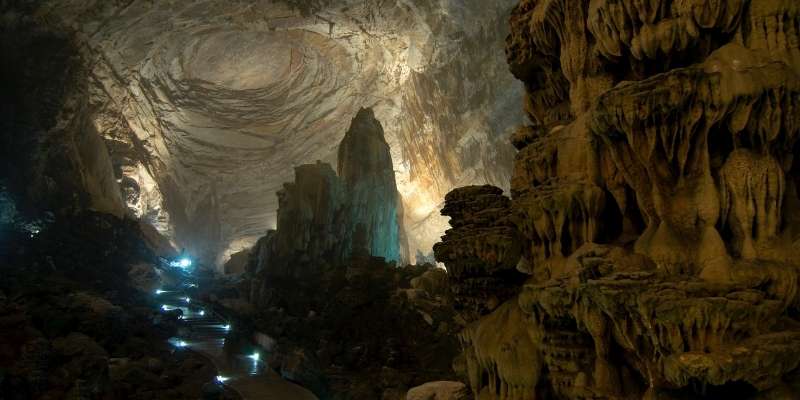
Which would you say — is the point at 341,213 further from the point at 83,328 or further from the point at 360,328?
the point at 83,328

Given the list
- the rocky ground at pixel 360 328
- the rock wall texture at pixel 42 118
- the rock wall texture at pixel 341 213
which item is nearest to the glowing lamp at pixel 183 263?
the rock wall texture at pixel 42 118

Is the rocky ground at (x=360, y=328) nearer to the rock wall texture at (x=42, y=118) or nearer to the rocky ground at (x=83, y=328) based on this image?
the rocky ground at (x=83, y=328)

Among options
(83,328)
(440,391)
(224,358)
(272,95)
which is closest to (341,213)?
(224,358)

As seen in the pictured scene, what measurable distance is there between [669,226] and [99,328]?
14.3 metres

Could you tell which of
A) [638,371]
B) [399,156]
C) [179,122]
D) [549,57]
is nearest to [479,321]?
[638,371]

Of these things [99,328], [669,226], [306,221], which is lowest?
[99,328]

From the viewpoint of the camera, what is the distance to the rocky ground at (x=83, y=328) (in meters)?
10.2

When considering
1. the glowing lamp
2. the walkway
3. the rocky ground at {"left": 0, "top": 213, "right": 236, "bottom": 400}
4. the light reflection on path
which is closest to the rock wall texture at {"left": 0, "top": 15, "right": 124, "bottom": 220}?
the rocky ground at {"left": 0, "top": 213, "right": 236, "bottom": 400}

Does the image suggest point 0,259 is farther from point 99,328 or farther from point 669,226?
point 669,226

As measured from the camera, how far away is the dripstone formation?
3688 mm

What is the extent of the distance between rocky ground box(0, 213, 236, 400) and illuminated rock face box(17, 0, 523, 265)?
24.2 feet

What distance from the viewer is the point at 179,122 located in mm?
28422

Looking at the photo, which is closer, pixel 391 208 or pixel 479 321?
pixel 479 321

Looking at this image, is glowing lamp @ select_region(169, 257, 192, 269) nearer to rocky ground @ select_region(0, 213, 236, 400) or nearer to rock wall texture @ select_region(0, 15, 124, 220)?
rocky ground @ select_region(0, 213, 236, 400)
